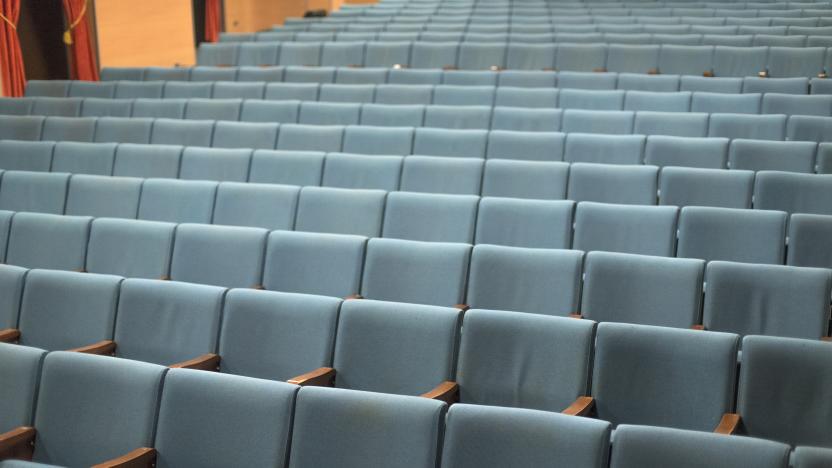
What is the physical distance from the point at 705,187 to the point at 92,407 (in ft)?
2.27

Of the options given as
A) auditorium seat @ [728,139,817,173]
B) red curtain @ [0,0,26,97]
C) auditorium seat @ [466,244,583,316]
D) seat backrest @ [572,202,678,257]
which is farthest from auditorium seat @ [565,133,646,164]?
red curtain @ [0,0,26,97]

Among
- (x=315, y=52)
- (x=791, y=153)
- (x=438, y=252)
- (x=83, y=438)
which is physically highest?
(x=315, y=52)

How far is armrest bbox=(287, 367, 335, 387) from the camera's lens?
0.62 meters

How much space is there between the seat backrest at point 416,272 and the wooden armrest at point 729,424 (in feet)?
0.91

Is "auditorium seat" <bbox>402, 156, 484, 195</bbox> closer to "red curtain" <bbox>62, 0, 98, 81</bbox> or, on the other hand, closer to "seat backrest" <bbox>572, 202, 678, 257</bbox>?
"seat backrest" <bbox>572, 202, 678, 257</bbox>

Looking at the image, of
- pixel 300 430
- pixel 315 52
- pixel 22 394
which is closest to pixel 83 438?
pixel 22 394

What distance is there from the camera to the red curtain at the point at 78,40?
1.90m

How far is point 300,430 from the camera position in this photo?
20.3 inches

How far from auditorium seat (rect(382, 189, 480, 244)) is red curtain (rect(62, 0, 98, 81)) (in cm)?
128

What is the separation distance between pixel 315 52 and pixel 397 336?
132 centimetres

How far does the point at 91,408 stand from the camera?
0.58 m

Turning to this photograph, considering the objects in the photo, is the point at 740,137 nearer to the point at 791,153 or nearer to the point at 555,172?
the point at 791,153

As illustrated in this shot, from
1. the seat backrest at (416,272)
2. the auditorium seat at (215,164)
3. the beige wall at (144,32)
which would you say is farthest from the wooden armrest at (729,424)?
the beige wall at (144,32)

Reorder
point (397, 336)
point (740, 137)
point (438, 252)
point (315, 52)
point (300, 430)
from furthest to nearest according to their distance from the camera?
1. point (315, 52)
2. point (740, 137)
3. point (438, 252)
4. point (397, 336)
5. point (300, 430)
